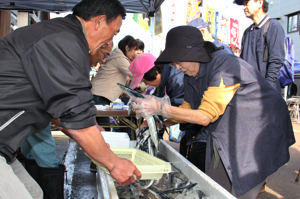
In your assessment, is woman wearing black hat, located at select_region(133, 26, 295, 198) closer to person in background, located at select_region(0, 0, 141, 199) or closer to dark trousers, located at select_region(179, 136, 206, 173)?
dark trousers, located at select_region(179, 136, 206, 173)

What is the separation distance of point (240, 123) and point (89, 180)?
2564mm

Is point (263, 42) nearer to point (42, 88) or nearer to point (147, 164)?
point (147, 164)

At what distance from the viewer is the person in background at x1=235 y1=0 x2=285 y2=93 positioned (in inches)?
109

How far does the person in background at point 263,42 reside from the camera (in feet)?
9.11

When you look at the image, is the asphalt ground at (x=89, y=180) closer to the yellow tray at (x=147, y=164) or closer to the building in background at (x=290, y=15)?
the yellow tray at (x=147, y=164)

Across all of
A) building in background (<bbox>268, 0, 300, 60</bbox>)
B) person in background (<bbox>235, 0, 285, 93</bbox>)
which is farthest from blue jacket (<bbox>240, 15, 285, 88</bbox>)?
building in background (<bbox>268, 0, 300, 60</bbox>)

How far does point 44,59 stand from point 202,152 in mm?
1483

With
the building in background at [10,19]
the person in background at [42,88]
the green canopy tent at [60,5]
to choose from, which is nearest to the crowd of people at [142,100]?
the person in background at [42,88]

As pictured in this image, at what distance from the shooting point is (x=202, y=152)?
2.04 m

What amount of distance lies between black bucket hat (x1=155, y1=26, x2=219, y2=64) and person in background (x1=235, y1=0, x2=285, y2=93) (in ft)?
4.40

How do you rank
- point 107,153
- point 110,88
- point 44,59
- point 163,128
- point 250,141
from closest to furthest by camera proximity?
point 44,59 → point 107,153 → point 250,141 → point 163,128 → point 110,88

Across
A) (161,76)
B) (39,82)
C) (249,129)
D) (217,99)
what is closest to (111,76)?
(161,76)

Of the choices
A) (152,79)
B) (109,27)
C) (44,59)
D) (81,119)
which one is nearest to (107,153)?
(81,119)

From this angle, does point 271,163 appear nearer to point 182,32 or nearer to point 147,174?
point 147,174
